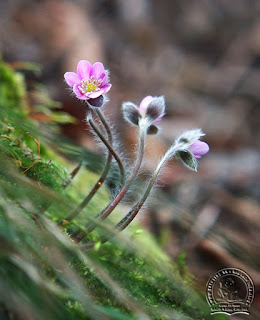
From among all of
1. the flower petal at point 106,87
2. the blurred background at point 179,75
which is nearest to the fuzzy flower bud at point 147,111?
the flower petal at point 106,87

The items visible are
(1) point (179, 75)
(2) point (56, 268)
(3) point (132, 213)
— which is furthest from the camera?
(1) point (179, 75)

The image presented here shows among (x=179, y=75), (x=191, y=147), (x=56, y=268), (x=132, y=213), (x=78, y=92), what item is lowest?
(x=56, y=268)

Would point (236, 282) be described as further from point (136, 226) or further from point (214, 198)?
point (214, 198)

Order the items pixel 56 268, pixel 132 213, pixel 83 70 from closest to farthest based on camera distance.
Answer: pixel 56 268, pixel 132 213, pixel 83 70

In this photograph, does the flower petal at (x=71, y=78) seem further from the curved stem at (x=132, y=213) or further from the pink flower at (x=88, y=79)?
the curved stem at (x=132, y=213)

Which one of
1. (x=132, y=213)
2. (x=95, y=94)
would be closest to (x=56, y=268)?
(x=132, y=213)

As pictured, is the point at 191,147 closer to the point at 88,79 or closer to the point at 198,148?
the point at 198,148
